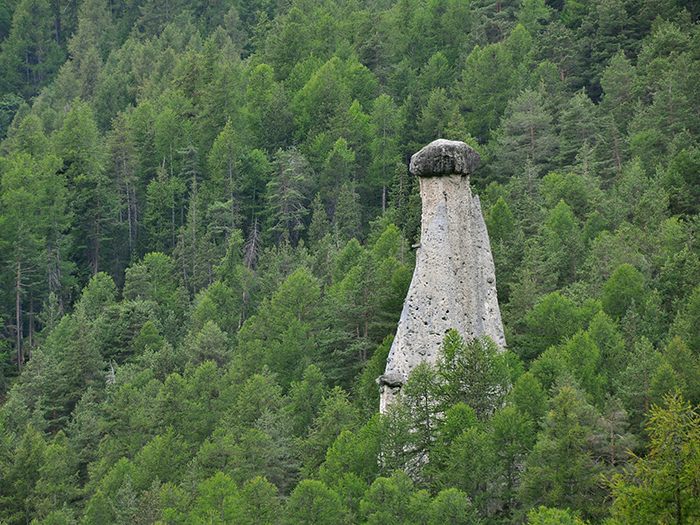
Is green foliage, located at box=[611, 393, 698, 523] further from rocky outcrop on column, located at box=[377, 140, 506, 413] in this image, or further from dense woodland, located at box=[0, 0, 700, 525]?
rocky outcrop on column, located at box=[377, 140, 506, 413]

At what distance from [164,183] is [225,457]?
44.8 meters

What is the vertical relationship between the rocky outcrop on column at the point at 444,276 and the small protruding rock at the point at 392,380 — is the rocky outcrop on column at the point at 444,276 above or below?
above

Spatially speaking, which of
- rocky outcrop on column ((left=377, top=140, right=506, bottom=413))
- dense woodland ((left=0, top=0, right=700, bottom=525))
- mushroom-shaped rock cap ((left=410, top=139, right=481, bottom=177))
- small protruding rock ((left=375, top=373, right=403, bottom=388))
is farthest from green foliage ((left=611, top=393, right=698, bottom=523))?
mushroom-shaped rock cap ((left=410, top=139, right=481, bottom=177))

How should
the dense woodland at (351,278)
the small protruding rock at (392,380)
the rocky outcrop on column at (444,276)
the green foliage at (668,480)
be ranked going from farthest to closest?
the rocky outcrop on column at (444,276) → the small protruding rock at (392,380) → the dense woodland at (351,278) → the green foliage at (668,480)

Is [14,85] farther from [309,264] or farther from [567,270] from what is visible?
[567,270]

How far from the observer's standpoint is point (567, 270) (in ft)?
115

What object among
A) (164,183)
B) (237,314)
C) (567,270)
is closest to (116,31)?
(164,183)

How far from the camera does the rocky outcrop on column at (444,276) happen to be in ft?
81.2

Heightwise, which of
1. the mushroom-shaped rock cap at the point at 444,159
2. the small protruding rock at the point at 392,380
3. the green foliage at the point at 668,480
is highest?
the mushroom-shaped rock cap at the point at 444,159

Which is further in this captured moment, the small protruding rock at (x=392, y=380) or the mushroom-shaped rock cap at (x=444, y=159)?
the mushroom-shaped rock cap at (x=444, y=159)

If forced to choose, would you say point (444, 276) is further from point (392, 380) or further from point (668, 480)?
point (668, 480)

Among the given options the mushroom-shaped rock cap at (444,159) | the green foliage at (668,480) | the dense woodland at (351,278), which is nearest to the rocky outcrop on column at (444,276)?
the mushroom-shaped rock cap at (444,159)

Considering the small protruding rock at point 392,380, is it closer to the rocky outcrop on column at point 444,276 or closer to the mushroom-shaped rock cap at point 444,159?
the rocky outcrop on column at point 444,276

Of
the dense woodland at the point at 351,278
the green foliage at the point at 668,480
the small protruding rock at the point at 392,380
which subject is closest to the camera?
the green foliage at the point at 668,480
